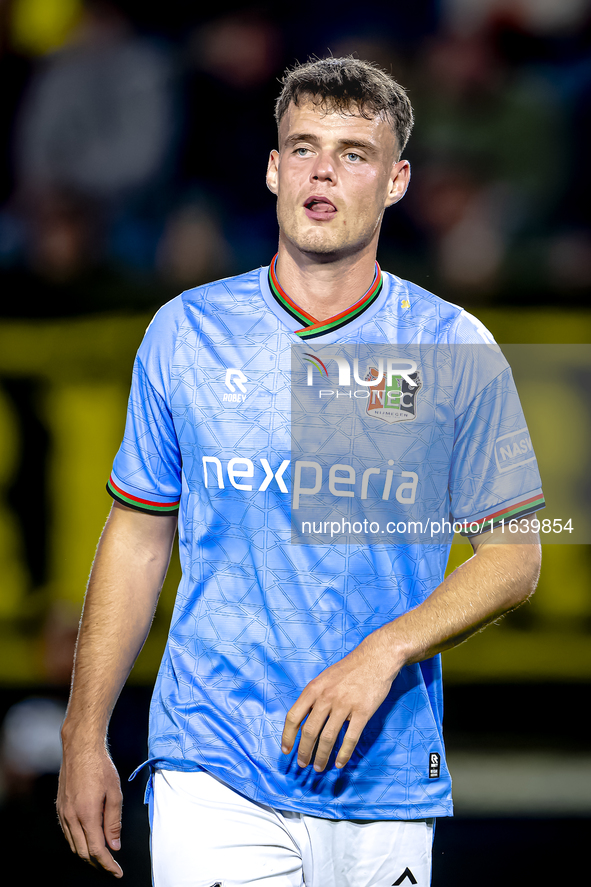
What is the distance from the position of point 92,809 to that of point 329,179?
4.18 feet

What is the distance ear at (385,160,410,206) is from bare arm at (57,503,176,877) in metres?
0.82

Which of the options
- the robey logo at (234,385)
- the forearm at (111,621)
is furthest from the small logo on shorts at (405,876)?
the robey logo at (234,385)

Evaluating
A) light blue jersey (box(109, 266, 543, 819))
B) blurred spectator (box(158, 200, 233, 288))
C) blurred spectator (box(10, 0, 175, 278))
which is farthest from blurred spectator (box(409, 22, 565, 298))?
light blue jersey (box(109, 266, 543, 819))

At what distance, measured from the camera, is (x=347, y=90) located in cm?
196

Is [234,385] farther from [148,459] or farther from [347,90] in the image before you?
[347,90]

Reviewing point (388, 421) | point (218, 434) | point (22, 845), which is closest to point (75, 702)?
point (218, 434)

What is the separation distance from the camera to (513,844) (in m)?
3.32

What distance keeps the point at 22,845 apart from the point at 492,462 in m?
2.34

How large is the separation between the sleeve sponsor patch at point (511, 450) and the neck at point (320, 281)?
42cm

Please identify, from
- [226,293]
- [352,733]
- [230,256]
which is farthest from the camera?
[230,256]

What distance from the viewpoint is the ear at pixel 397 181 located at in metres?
2.06

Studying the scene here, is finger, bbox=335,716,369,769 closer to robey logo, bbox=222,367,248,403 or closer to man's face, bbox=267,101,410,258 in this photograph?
robey logo, bbox=222,367,248,403

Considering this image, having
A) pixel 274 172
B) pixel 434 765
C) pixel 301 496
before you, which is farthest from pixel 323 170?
pixel 434 765

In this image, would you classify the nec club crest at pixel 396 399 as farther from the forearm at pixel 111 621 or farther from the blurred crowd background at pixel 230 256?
the blurred crowd background at pixel 230 256
